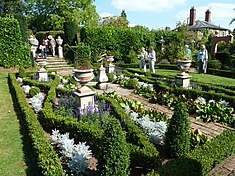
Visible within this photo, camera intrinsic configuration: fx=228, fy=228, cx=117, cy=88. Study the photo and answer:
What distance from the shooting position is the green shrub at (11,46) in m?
14.1

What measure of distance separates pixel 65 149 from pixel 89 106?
1.99 meters

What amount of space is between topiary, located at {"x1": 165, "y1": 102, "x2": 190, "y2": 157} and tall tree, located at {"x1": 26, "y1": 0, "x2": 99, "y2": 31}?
2875cm

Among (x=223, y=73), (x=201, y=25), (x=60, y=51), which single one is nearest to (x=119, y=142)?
(x=223, y=73)

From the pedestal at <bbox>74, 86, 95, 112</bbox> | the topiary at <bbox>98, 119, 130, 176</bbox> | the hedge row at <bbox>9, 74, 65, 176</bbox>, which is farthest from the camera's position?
the pedestal at <bbox>74, 86, 95, 112</bbox>

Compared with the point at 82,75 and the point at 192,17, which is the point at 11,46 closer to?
the point at 82,75

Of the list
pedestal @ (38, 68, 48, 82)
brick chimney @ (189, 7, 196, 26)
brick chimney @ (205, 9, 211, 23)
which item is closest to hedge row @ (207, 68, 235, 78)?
pedestal @ (38, 68, 48, 82)

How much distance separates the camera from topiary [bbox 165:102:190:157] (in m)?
3.75

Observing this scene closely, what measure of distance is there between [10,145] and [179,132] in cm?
324

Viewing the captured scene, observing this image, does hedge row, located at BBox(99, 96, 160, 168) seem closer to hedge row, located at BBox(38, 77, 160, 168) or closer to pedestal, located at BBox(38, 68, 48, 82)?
hedge row, located at BBox(38, 77, 160, 168)

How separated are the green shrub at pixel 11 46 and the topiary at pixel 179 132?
13.0 meters

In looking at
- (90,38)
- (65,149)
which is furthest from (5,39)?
(65,149)

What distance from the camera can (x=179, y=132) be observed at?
148 inches

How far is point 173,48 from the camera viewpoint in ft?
65.1

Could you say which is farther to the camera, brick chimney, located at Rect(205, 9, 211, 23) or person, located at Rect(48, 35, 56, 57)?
brick chimney, located at Rect(205, 9, 211, 23)
